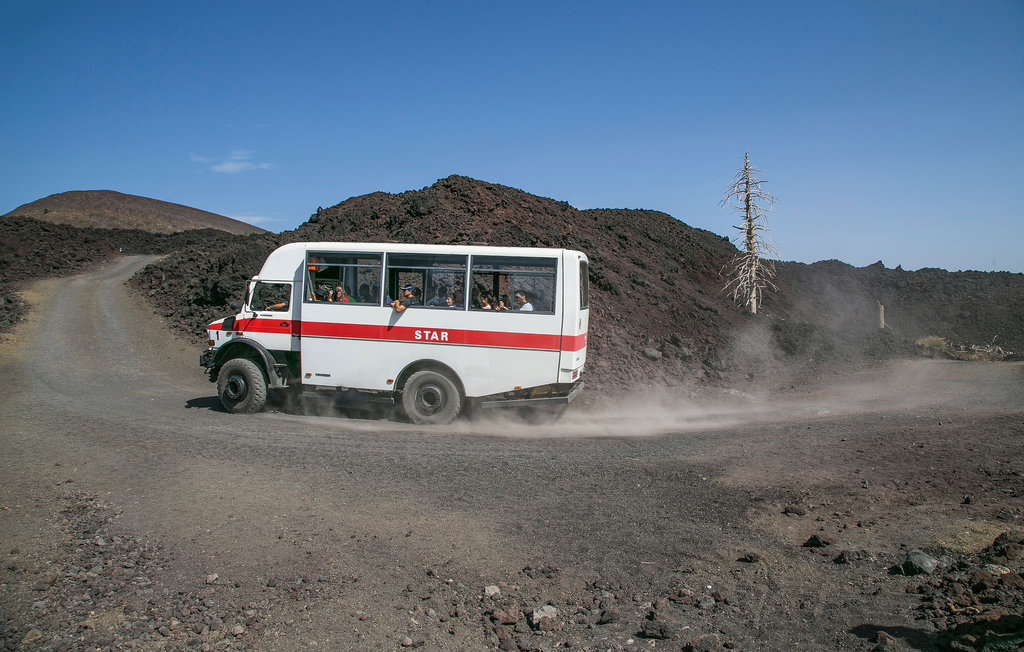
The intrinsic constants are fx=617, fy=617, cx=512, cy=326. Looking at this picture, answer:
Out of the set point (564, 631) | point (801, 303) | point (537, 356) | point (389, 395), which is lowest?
point (564, 631)

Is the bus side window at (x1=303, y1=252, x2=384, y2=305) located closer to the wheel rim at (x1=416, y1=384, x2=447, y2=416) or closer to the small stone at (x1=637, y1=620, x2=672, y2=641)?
the wheel rim at (x1=416, y1=384, x2=447, y2=416)

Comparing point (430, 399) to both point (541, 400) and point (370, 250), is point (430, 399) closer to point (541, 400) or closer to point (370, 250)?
point (541, 400)

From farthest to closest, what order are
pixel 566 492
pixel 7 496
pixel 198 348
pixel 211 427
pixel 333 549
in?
1. pixel 198 348
2. pixel 211 427
3. pixel 566 492
4. pixel 7 496
5. pixel 333 549

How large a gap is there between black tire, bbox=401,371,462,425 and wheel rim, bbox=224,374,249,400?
322cm

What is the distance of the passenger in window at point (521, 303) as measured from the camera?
1104cm

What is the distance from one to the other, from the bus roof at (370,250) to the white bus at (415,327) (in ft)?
0.07

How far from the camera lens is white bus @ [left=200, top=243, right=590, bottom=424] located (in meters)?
11.0

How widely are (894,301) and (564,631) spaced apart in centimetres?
3769

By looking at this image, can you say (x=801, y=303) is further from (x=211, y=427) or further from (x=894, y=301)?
(x=211, y=427)

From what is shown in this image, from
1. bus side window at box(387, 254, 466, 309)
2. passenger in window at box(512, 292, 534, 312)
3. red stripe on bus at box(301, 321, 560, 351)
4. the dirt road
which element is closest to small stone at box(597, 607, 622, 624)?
the dirt road

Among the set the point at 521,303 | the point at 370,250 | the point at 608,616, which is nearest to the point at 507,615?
the point at 608,616

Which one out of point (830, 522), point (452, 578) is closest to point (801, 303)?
point (830, 522)

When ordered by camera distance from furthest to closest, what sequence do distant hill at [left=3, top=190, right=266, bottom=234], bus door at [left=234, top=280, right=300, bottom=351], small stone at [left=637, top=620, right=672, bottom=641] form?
distant hill at [left=3, top=190, right=266, bottom=234] → bus door at [left=234, top=280, right=300, bottom=351] → small stone at [left=637, top=620, right=672, bottom=641]

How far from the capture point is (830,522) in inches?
245
